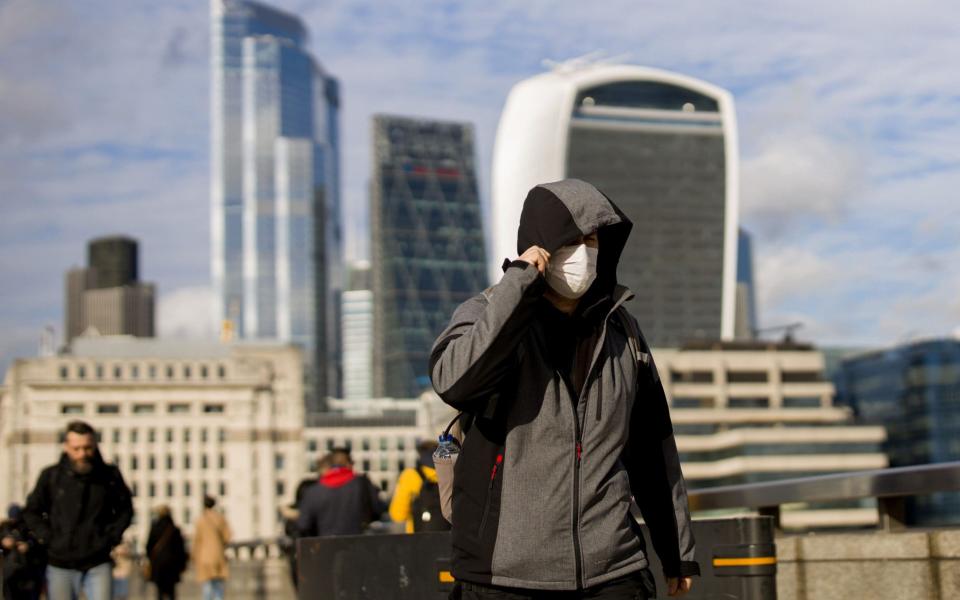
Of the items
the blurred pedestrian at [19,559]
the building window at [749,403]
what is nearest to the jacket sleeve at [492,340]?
the blurred pedestrian at [19,559]

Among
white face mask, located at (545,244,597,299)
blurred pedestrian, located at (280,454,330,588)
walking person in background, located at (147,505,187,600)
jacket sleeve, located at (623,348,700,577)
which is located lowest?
walking person in background, located at (147,505,187,600)

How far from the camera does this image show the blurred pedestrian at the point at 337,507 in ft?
43.6

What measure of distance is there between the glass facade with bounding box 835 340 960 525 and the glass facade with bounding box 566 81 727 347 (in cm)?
3183

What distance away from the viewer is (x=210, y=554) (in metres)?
18.8

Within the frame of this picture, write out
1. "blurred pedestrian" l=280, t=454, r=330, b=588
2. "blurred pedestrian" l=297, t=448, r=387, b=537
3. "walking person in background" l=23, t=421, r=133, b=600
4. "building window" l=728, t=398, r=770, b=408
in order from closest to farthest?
"walking person in background" l=23, t=421, r=133, b=600, "blurred pedestrian" l=297, t=448, r=387, b=537, "blurred pedestrian" l=280, t=454, r=330, b=588, "building window" l=728, t=398, r=770, b=408

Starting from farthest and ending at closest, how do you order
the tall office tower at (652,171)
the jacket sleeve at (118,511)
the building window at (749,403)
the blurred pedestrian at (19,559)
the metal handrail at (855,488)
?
1. the tall office tower at (652,171)
2. the building window at (749,403)
3. the blurred pedestrian at (19,559)
4. the jacket sleeve at (118,511)
5. the metal handrail at (855,488)

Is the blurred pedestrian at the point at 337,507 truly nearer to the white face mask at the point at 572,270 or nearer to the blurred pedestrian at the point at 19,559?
the blurred pedestrian at the point at 19,559

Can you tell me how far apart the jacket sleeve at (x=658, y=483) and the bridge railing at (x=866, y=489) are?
3610 millimetres

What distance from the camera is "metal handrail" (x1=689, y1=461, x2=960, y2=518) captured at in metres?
8.02

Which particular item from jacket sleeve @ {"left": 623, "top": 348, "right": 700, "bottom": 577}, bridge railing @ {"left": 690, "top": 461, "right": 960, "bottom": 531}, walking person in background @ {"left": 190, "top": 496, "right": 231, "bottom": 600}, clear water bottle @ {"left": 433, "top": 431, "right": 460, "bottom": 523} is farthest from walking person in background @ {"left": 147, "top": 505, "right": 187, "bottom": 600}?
jacket sleeve @ {"left": 623, "top": 348, "right": 700, "bottom": 577}

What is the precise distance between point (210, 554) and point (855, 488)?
11630 mm

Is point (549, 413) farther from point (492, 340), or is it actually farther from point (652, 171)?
point (652, 171)

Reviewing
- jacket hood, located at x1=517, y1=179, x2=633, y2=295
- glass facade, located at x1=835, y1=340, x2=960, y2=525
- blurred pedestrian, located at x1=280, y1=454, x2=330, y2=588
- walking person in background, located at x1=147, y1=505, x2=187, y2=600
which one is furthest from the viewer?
glass facade, located at x1=835, y1=340, x2=960, y2=525

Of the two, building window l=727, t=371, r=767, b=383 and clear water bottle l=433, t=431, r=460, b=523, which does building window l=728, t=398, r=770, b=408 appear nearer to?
building window l=727, t=371, r=767, b=383
